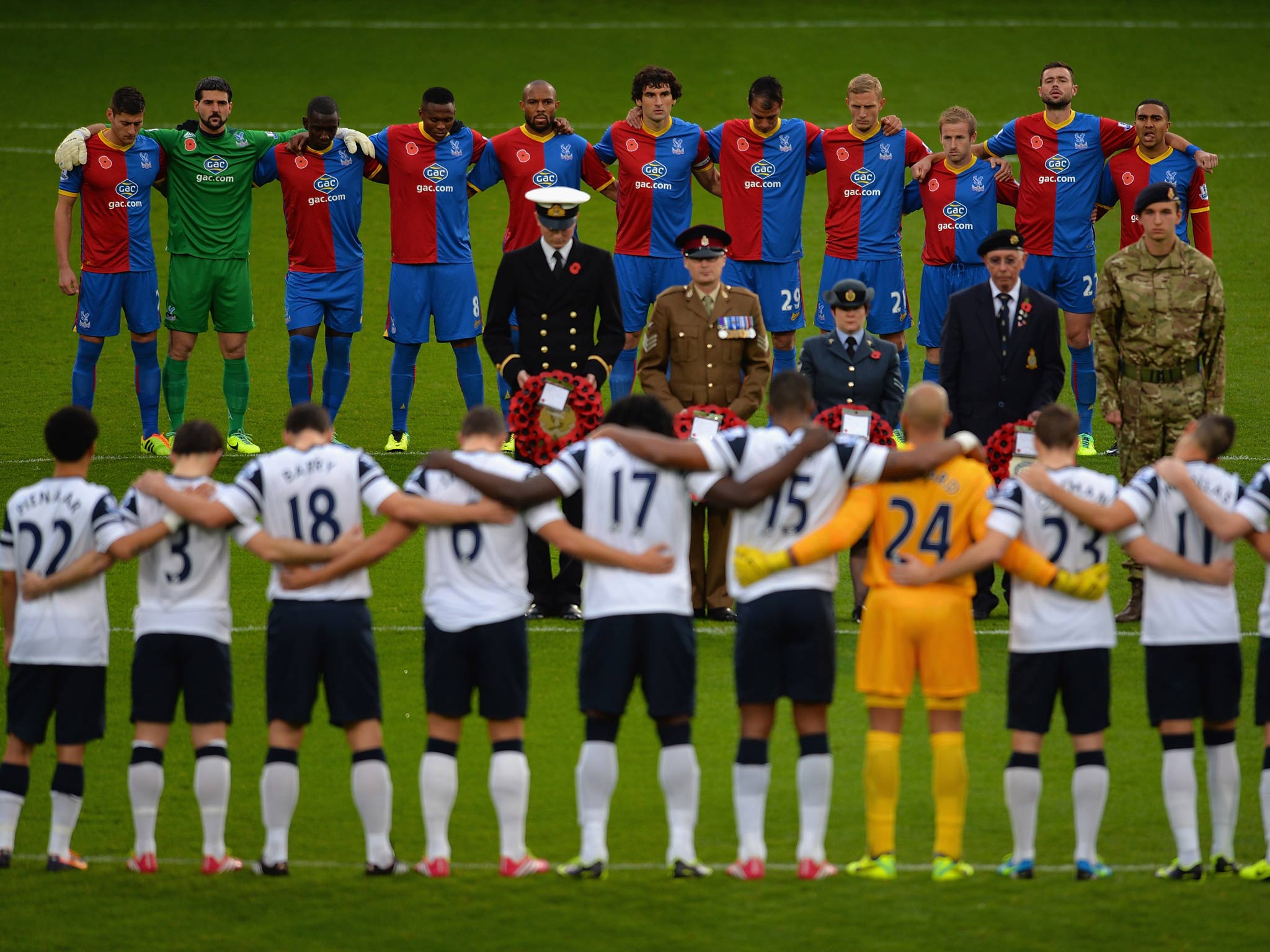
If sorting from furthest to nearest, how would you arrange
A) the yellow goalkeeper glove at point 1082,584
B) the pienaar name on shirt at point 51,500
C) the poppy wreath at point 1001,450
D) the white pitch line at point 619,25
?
the white pitch line at point 619,25
the poppy wreath at point 1001,450
the pienaar name on shirt at point 51,500
the yellow goalkeeper glove at point 1082,584

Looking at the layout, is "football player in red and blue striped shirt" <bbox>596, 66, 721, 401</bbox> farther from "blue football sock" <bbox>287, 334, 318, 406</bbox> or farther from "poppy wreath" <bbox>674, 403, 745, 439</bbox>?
"poppy wreath" <bbox>674, 403, 745, 439</bbox>

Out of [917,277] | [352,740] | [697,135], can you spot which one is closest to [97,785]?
[352,740]

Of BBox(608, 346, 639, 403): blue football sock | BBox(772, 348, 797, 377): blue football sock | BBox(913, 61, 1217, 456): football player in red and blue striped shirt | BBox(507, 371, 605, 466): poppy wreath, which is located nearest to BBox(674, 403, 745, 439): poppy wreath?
BBox(507, 371, 605, 466): poppy wreath

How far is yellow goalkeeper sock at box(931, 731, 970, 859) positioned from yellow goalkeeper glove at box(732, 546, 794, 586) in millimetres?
951

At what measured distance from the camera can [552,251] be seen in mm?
11180

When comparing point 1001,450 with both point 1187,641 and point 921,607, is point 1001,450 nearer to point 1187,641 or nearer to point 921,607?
point 1187,641

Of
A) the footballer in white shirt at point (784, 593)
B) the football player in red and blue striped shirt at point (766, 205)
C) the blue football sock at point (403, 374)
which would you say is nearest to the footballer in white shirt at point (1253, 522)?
the footballer in white shirt at point (784, 593)

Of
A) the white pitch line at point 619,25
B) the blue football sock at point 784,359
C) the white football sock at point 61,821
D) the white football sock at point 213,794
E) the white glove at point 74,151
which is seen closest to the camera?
the white football sock at point 213,794

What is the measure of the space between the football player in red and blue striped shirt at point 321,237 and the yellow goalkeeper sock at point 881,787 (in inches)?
304

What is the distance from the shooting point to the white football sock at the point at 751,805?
24.4ft

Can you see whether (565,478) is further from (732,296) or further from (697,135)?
(697,135)

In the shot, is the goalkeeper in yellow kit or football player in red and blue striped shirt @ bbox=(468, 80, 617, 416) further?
football player in red and blue striped shirt @ bbox=(468, 80, 617, 416)

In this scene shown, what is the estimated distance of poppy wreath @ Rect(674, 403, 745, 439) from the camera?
33.9 feet

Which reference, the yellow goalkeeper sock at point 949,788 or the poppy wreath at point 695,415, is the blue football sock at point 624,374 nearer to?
the poppy wreath at point 695,415
